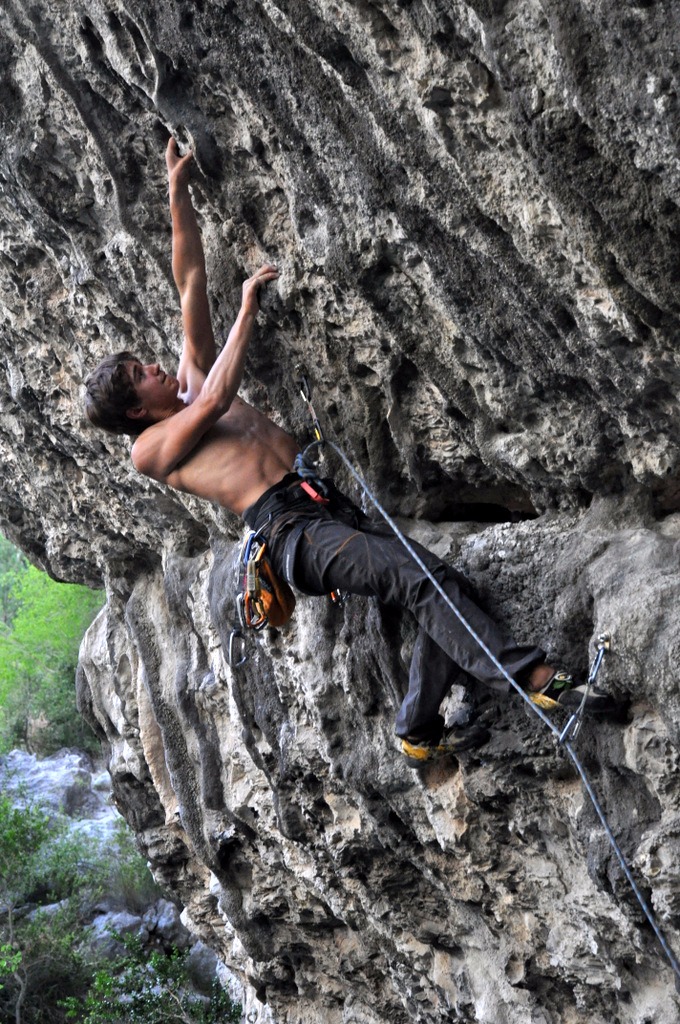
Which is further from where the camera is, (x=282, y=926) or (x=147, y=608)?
(x=147, y=608)

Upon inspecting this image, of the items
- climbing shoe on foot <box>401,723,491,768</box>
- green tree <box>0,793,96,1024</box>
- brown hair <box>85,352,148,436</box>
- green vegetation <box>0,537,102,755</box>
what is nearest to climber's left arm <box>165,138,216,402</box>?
brown hair <box>85,352,148,436</box>

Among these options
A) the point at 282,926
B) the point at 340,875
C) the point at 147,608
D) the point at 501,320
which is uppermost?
the point at 501,320

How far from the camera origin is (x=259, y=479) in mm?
4309

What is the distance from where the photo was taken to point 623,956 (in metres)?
4.23

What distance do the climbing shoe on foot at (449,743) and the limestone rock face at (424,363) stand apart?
0.09 meters

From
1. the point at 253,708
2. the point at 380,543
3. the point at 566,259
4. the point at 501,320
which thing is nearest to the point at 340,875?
the point at 253,708

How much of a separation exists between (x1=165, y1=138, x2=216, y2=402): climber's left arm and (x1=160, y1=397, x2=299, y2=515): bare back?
216mm

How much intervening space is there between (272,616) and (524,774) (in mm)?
1213

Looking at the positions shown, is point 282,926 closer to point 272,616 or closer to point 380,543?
point 272,616

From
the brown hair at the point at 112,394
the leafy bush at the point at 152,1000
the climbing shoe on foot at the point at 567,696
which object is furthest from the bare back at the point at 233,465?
the leafy bush at the point at 152,1000

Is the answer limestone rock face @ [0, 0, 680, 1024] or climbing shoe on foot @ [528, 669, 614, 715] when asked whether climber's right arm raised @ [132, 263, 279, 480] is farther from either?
climbing shoe on foot @ [528, 669, 614, 715]

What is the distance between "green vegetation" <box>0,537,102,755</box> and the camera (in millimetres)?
21547

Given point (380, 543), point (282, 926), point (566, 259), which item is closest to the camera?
point (566, 259)

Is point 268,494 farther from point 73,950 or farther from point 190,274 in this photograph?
point 73,950
